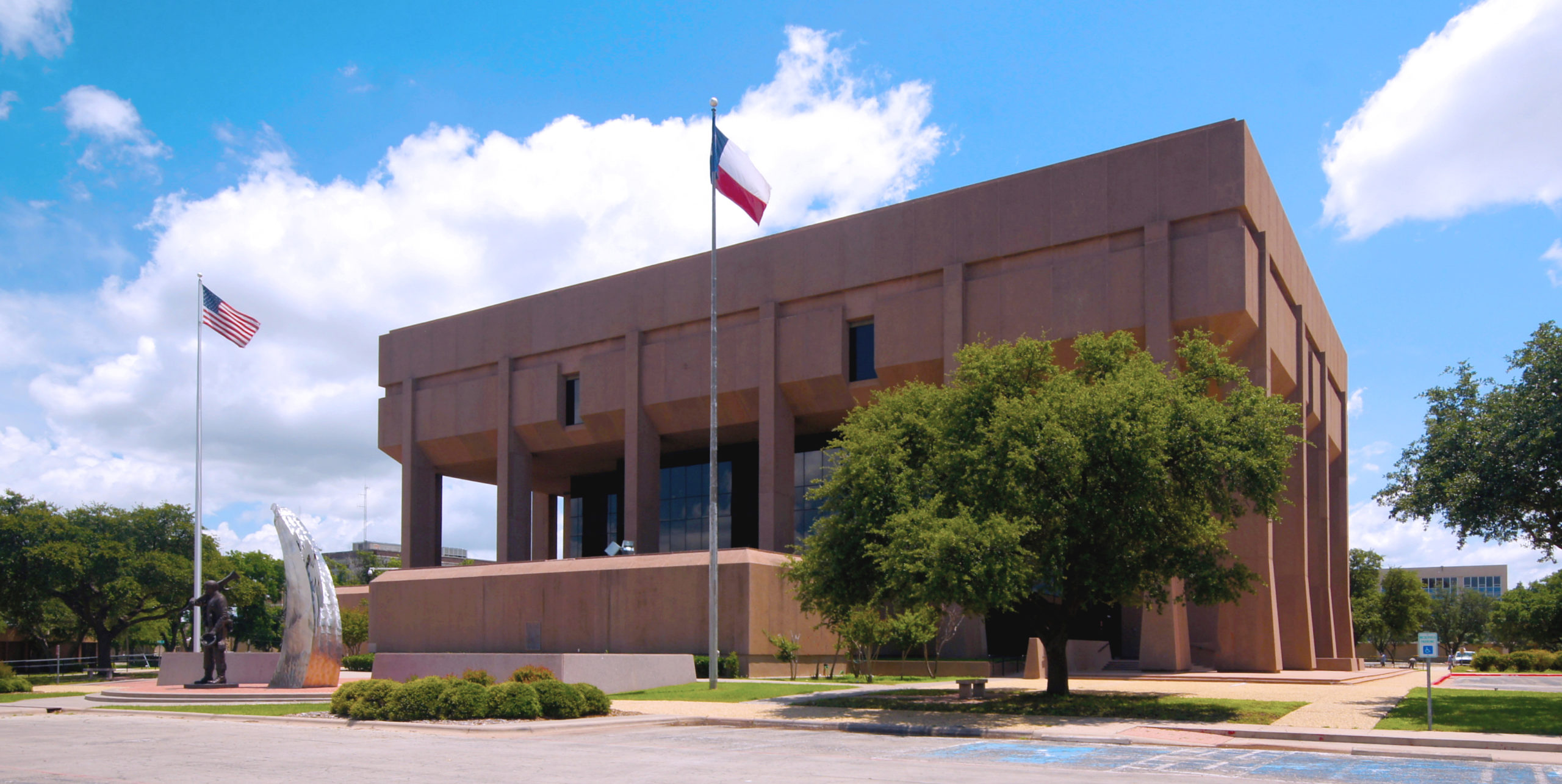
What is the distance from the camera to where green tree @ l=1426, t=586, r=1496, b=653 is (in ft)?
377

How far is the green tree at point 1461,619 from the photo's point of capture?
115000mm

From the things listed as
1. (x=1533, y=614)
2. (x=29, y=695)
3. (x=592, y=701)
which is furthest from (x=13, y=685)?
(x=1533, y=614)

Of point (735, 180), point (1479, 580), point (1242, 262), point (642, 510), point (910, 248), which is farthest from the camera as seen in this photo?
point (1479, 580)

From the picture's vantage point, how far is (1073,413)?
2538 centimetres

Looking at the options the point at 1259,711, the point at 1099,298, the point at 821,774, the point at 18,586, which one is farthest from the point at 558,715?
the point at 18,586

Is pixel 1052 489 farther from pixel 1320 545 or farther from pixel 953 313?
pixel 1320 545

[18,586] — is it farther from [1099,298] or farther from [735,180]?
[1099,298]

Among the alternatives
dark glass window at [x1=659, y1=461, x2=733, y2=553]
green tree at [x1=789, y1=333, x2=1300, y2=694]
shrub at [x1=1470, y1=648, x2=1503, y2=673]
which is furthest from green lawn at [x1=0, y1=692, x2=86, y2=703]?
shrub at [x1=1470, y1=648, x2=1503, y2=673]

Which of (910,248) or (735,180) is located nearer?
(735,180)

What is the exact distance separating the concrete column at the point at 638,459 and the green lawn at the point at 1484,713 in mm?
33361

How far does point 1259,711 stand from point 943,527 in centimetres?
812

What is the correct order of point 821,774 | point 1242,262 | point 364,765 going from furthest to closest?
1. point 1242,262
2. point 364,765
3. point 821,774

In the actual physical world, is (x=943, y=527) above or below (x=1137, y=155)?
below

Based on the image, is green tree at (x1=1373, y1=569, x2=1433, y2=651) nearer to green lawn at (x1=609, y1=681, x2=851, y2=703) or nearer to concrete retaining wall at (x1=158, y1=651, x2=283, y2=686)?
green lawn at (x1=609, y1=681, x2=851, y2=703)
